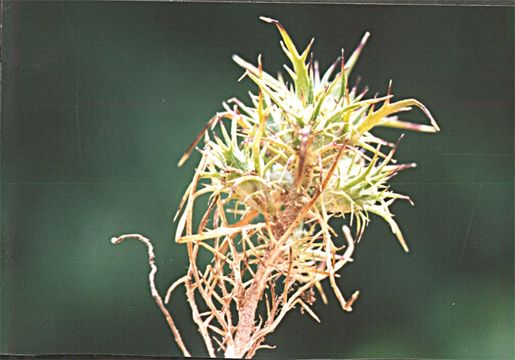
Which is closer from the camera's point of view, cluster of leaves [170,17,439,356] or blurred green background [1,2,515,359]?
cluster of leaves [170,17,439,356]

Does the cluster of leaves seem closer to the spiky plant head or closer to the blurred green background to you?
the spiky plant head

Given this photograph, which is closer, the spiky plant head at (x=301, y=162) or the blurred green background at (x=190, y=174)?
the spiky plant head at (x=301, y=162)

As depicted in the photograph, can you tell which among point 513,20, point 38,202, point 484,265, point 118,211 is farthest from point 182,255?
point 513,20

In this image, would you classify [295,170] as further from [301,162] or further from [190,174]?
[190,174]

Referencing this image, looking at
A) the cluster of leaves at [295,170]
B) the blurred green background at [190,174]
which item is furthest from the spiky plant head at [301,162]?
the blurred green background at [190,174]

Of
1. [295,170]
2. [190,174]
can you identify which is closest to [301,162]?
[295,170]

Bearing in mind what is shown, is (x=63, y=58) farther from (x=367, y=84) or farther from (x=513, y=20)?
(x=513, y=20)

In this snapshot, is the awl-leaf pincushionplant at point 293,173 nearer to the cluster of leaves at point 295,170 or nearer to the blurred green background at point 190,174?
the cluster of leaves at point 295,170

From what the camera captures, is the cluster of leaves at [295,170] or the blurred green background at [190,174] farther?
the blurred green background at [190,174]

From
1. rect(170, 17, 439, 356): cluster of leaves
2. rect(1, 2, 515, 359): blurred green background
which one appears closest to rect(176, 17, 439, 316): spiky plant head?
rect(170, 17, 439, 356): cluster of leaves

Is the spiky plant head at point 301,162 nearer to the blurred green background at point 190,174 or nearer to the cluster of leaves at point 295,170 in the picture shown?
the cluster of leaves at point 295,170
